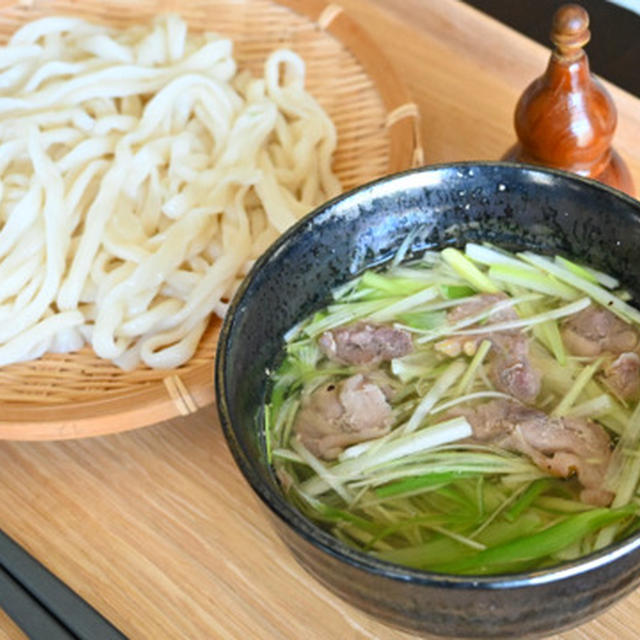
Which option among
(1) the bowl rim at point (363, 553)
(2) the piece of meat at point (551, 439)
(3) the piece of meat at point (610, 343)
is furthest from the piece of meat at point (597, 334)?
(1) the bowl rim at point (363, 553)

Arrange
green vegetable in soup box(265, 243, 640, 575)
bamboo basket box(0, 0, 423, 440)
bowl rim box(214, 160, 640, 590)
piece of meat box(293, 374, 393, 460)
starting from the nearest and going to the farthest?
bowl rim box(214, 160, 640, 590)
green vegetable in soup box(265, 243, 640, 575)
piece of meat box(293, 374, 393, 460)
bamboo basket box(0, 0, 423, 440)

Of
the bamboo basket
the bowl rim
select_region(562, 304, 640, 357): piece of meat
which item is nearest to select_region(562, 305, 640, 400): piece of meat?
select_region(562, 304, 640, 357): piece of meat

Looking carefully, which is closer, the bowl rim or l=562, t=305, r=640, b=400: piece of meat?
the bowl rim

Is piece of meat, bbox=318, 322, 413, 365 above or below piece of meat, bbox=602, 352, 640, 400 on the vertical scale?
below

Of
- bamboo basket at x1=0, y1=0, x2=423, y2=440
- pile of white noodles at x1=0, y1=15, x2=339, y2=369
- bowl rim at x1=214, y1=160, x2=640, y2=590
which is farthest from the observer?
pile of white noodles at x1=0, y1=15, x2=339, y2=369

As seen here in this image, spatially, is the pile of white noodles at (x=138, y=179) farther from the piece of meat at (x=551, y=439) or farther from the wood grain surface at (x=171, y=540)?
the piece of meat at (x=551, y=439)

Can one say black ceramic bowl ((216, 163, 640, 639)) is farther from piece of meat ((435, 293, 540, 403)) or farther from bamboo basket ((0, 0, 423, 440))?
bamboo basket ((0, 0, 423, 440))

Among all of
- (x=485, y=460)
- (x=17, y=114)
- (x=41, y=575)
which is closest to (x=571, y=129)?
(x=485, y=460)
